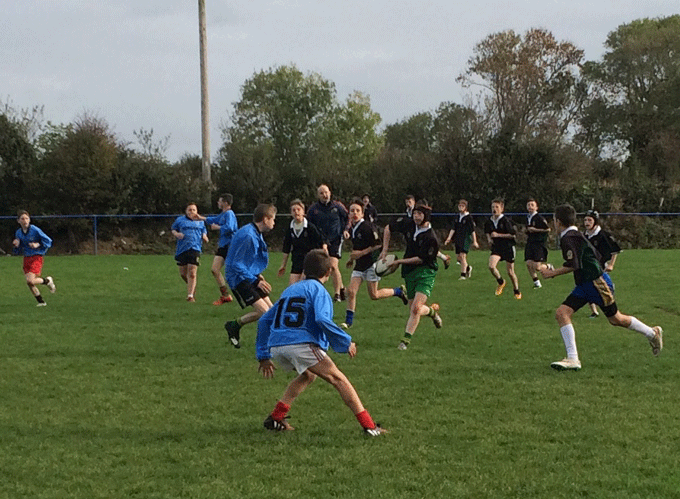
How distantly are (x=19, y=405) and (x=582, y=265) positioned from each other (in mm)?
5548

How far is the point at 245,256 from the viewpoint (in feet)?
31.5

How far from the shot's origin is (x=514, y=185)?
36.0 m

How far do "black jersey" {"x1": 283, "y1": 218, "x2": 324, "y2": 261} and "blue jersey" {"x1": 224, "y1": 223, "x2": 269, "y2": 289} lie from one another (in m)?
2.63

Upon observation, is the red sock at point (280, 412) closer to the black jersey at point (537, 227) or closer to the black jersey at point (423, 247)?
the black jersey at point (423, 247)

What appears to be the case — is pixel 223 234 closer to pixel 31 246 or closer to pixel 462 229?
pixel 31 246

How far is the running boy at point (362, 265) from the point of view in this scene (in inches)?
467

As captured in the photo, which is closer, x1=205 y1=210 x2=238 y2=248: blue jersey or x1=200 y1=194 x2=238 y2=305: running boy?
x1=200 y1=194 x2=238 y2=305: running boy

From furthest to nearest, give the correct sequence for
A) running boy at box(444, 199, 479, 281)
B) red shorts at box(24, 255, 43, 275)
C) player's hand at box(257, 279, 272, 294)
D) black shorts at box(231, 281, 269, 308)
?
running boy at box(444, 199, 479, 281)
red shorts at box(24, 255, 43, 275)
black shorts at box(231, 281, 269, 308)
player's hand at box(257, 279, 272, 294)

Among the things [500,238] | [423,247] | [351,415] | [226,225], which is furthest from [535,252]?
[351,415]

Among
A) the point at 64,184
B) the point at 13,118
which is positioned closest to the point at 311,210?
the point at 64,184

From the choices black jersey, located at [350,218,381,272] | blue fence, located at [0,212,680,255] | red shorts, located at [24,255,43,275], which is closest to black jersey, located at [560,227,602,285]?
black jersey, located at [350,218,381,272]

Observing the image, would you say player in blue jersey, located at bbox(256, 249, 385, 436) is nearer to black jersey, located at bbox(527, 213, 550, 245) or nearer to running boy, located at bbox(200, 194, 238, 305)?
running boy, located at bbox(200, 194, 238, 305)

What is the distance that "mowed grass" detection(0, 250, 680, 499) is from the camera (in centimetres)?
522

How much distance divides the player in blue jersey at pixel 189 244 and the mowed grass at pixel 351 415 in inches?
87.2
